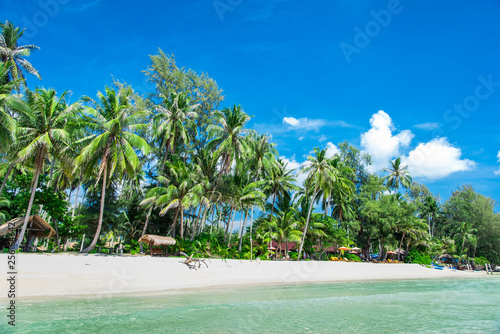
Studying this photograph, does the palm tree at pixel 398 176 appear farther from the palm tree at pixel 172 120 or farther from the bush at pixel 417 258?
the palm tree at pixel 172 120

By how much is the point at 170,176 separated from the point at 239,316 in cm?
1711

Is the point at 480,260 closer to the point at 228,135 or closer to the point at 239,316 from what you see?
the point at 228,135

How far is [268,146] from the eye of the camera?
92.2ft

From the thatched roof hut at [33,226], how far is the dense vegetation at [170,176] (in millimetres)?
898

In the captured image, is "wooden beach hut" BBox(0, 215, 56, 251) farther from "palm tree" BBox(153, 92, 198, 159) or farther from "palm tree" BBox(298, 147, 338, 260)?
"palm tree" BBox(298, 147, 338, 260)

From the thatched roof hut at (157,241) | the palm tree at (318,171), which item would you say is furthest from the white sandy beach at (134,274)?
the palm tree at (318,171)

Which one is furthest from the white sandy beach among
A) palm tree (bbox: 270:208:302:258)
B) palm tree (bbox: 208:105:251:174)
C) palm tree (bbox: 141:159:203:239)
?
palm tree (bbox: 208:105:251:174)

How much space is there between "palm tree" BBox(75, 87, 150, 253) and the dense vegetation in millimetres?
78

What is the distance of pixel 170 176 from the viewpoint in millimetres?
24234

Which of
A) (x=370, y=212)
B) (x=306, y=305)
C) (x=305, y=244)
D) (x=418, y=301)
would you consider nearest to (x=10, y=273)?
(x=306, y=305)

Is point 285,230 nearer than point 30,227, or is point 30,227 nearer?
point 30,227

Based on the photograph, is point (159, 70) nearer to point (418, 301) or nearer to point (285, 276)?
point (285, 276)

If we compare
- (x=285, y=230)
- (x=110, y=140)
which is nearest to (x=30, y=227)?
(x=110, y=140)

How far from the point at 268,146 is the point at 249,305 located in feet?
62.5
